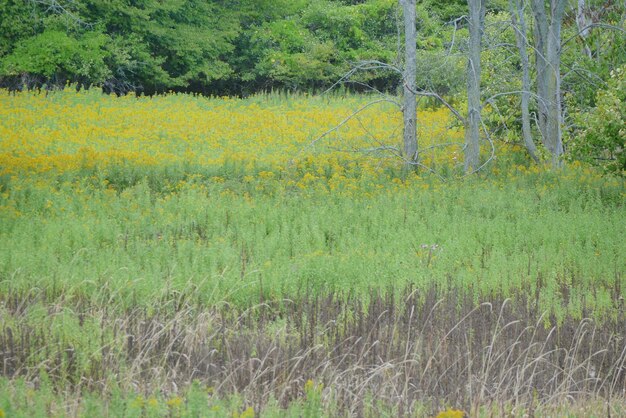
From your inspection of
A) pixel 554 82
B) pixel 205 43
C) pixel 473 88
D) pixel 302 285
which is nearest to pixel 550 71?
pixel 554 82

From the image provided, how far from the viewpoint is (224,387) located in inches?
254

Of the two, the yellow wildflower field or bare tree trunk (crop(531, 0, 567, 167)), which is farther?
the yellow wildflower field

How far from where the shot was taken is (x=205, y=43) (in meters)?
33.8

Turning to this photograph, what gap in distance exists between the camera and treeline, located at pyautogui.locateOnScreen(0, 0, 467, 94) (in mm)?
29641

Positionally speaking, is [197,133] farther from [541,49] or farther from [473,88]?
[541,49]

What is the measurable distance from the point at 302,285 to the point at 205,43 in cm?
2554

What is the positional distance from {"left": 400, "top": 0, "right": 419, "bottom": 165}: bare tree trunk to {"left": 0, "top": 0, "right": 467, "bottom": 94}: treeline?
11.2m

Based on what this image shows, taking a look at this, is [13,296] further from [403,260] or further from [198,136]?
[198,136]

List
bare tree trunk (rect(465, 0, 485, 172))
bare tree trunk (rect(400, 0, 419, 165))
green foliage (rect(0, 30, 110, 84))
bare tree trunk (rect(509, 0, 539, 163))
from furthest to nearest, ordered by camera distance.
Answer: green foliage (rect(0, 30, 110, 84)), bare tree trunk (rect(400, 0, 419, 165)), bare tree trunk (rect(509, 0, 539, 163)), bare tree trunk (rect(465, 0, 485, 172))

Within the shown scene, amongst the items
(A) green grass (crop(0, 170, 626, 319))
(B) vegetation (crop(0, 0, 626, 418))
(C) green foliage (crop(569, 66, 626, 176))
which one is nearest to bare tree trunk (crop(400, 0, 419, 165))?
(B) vegetation (crop(0, 0, 626, 418))

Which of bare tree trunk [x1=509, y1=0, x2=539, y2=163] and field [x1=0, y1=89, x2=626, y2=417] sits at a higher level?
bare tree trunk [x1=509, y1=0, x2=539, y2=163]

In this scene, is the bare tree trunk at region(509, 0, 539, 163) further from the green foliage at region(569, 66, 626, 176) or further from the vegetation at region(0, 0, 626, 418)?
the green foliage at region(569, 66, 626, 176)

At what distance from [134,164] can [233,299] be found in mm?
9644

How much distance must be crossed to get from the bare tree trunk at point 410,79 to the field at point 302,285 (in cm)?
52
